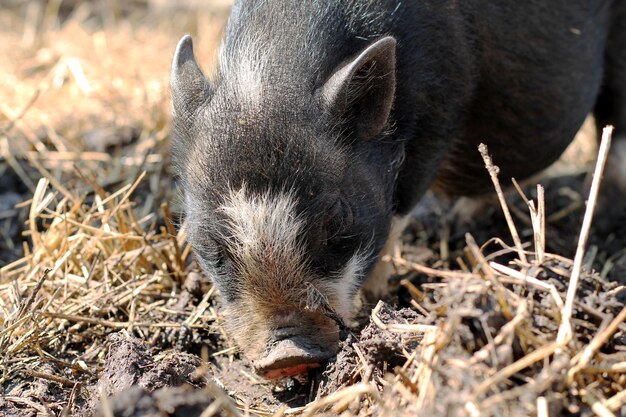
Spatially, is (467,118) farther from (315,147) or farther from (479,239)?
(315,147)

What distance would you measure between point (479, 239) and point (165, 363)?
8.14 feet

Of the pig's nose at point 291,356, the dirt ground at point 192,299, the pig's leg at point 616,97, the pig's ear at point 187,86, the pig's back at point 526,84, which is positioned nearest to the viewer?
the dirt ground at point 192,299

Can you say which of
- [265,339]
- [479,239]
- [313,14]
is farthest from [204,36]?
[265,339]

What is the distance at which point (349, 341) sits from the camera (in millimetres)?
3029

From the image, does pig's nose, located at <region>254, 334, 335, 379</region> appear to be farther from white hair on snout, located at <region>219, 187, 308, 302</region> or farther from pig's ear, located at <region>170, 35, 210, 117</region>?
pig's ear, located at <region>170, 35, 210, 117</region>

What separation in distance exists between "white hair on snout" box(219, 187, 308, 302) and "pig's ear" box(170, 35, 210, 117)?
1.51 ft

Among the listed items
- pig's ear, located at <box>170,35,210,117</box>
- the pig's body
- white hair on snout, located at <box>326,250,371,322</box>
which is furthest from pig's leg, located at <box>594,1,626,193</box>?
pig's ear, located at <box>170,35,210,117</box>

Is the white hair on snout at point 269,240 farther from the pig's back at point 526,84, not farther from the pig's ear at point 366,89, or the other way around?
the pig's back at point 526,84

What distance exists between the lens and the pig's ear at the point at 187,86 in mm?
3326

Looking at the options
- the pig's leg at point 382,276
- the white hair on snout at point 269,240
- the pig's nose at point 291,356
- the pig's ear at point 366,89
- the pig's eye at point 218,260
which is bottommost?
the pig's leg at point 382,276

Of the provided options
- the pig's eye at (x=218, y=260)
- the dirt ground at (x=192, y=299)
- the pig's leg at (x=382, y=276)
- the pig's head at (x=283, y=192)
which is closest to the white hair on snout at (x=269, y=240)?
the pig's head at (x=283, y=192)

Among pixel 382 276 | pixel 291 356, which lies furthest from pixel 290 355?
pixel 382 276

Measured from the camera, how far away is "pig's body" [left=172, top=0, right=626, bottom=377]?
3072mm

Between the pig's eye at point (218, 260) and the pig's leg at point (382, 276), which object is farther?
the pig's leg at point (382, 276)
